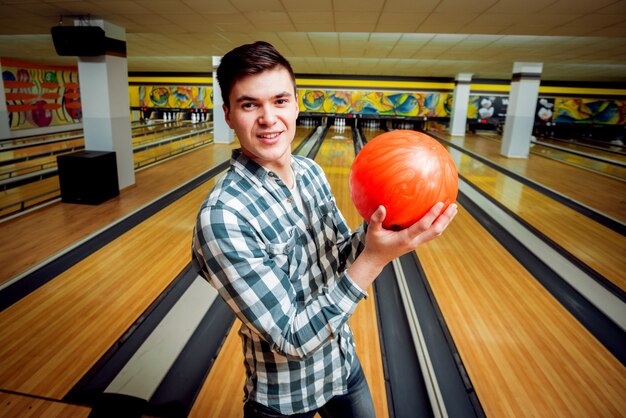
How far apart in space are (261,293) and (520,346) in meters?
2.23

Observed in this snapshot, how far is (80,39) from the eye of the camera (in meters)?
4.82

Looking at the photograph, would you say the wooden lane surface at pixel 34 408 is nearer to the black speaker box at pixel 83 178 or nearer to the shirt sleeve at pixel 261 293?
the shirt sleeve at pixel 261 293

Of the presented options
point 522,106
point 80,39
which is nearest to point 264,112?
point 80,39

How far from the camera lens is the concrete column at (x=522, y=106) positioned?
898 cm

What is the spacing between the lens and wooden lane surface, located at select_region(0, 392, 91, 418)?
1.78m

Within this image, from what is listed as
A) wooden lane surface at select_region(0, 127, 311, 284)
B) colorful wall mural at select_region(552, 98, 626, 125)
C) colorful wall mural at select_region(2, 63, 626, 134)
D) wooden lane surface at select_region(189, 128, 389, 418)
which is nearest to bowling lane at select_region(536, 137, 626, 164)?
colorful wall mural at select_region(552, 98, 626, 125)

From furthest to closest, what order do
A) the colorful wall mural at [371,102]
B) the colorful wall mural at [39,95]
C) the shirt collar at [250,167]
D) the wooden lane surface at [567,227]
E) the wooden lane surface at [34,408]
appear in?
the colorful wall mural at [371,102]
the colorful wall mural at [39,95]
the wooden lane surface at [567,227]
the wooden lane surface at [34,408]
the shirt collar at [250,167]

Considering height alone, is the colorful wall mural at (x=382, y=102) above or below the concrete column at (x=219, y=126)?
above

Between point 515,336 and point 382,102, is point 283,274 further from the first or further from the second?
point 382,102

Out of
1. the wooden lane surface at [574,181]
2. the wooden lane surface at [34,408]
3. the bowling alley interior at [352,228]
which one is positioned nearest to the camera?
the wooden lane surface at [34,408]

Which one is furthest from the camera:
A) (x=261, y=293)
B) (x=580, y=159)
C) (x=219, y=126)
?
(x=219, y=126)

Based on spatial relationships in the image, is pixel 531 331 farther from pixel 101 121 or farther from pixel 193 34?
pixel 193 34

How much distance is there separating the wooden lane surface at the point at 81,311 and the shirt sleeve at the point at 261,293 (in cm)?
177

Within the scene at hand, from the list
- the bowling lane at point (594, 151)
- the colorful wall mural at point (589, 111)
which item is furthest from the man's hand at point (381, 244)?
the colorful wall mural at point (589, 111)
